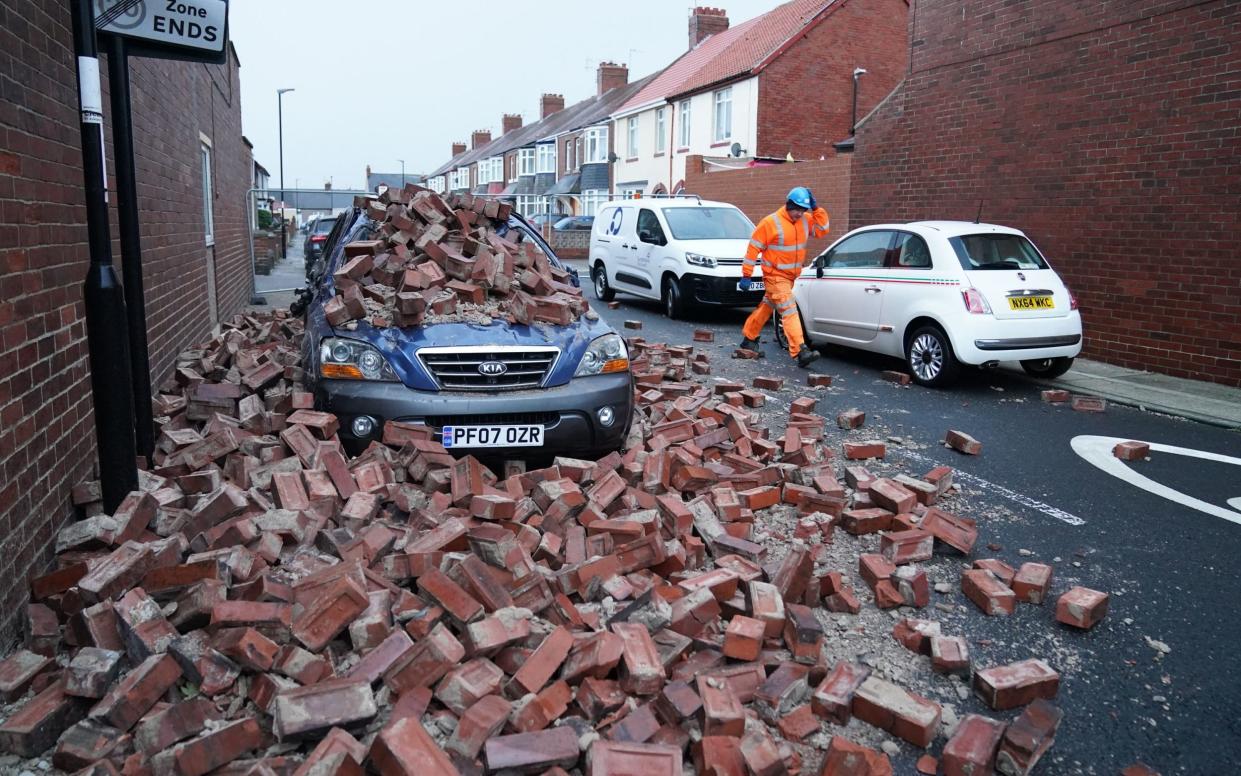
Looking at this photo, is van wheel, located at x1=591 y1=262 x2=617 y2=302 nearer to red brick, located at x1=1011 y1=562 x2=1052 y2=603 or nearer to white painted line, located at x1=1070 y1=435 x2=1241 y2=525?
white painted line, located at x1=1070 y1=435 x2=1241 y2=525

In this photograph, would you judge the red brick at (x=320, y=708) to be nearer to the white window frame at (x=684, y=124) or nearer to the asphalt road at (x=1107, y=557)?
the asphalt road at (x=1107, y=557)

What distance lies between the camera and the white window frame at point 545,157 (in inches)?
2217

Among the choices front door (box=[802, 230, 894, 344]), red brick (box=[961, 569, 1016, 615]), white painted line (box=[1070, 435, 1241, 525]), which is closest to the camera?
red brick (box=[961, 569, 1016, 615])

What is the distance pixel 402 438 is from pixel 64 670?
6.93 ft

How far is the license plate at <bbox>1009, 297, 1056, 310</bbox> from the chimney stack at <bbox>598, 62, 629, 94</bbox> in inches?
1833

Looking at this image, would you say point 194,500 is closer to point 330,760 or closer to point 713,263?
point 330,760

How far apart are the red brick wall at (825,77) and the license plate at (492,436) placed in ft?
88.3

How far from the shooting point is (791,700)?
3.11 metres

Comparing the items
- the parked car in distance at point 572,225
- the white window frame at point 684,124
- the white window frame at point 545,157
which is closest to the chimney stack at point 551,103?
the white window frame at point 545,157

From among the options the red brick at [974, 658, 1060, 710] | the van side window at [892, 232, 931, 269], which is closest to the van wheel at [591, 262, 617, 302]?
the van side window at [892, 232, 931, 269]

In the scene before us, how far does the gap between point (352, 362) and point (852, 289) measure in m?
6.66

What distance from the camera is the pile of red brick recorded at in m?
5.51

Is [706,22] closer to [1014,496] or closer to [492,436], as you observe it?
[1014,496]

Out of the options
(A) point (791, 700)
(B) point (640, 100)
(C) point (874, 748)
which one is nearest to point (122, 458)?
(A) point (791, 700)
